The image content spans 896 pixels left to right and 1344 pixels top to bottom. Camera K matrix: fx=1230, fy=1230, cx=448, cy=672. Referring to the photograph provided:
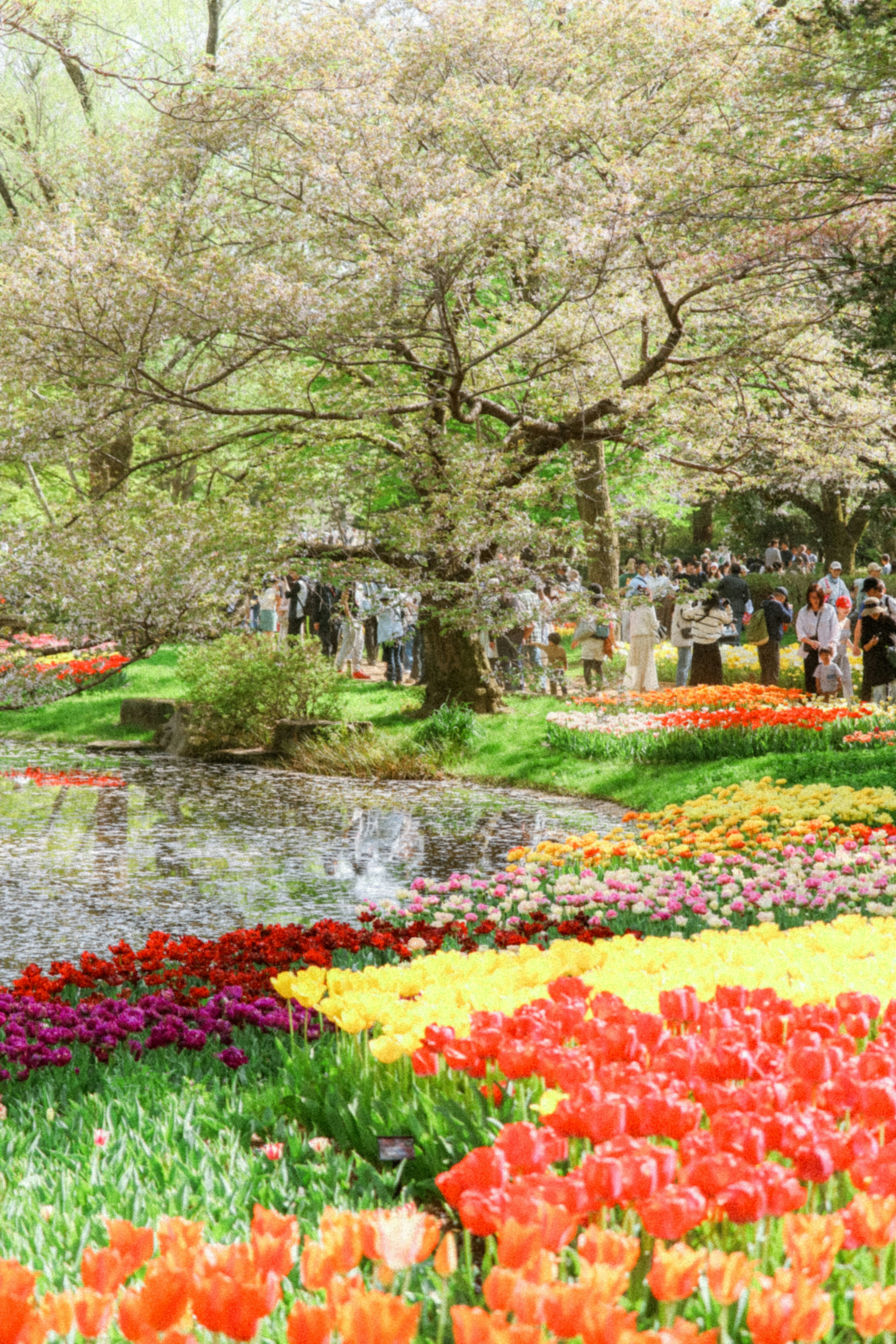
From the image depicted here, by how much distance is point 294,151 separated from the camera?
13711 mm

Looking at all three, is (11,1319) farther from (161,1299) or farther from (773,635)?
(773,635)

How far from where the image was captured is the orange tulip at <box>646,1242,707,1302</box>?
1.48m

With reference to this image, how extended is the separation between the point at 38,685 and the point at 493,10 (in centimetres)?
1188

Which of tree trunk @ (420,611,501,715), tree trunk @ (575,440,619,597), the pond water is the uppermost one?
tree trunk @ (575,440,619,597)

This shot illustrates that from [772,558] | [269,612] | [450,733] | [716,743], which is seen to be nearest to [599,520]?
[450,733]

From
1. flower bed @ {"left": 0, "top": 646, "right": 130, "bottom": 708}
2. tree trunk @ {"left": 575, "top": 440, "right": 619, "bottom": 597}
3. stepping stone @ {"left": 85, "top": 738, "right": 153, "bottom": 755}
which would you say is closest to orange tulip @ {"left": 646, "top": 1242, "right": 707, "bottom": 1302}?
flower bed @ {"left": 0, "top": 646, "right": 130, "bottom": 708}

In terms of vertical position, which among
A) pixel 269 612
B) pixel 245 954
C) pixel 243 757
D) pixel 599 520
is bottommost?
pixel 245 954

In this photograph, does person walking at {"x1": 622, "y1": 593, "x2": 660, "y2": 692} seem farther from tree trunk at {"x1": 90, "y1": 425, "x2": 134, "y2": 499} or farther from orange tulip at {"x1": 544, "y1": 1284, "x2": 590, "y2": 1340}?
orange tulip at {"x1": 544, "y1": 1284, "x2": 590, "y2": 1340}

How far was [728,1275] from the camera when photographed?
58.6 inches

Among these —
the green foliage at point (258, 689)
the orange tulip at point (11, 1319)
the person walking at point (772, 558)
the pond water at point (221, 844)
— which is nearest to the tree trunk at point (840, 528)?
the person walking at point (772, 558)

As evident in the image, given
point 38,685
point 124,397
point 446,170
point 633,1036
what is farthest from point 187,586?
Answer: point 633,1036

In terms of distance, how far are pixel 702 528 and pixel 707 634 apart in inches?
980

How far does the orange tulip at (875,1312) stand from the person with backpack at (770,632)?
59.1ft

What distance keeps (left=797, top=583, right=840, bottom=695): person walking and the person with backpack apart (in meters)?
1.70
